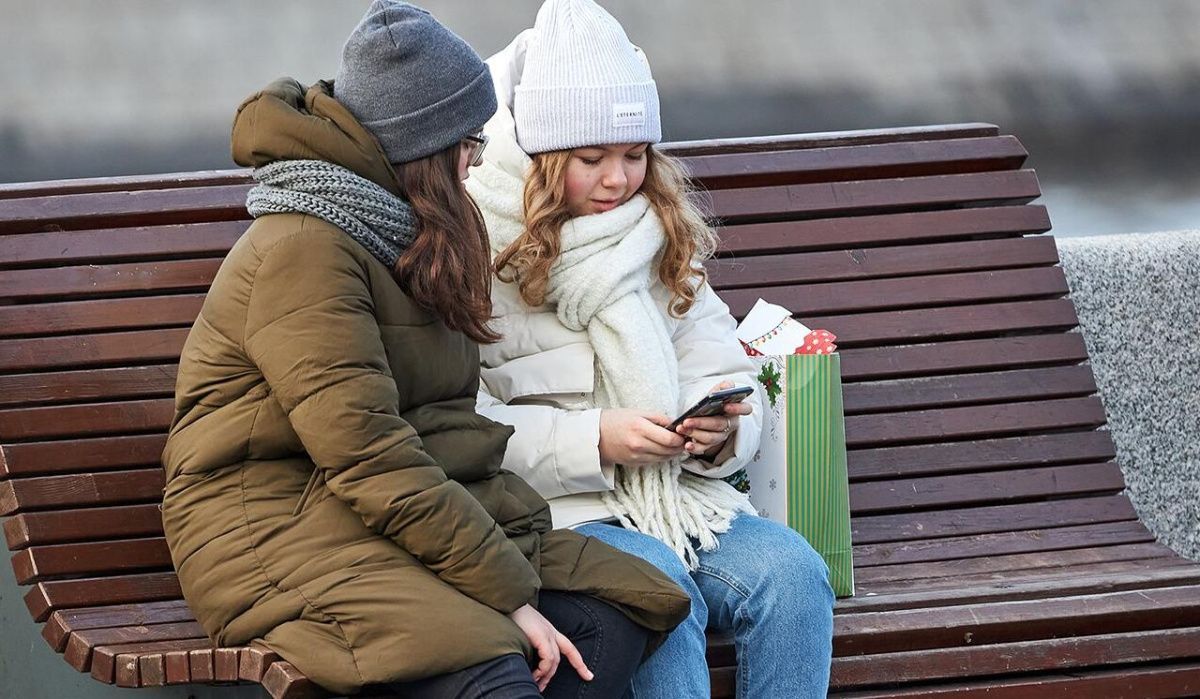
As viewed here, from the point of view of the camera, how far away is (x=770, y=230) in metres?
3.62

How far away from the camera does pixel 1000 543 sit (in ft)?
11.3

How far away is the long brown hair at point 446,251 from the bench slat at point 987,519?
1.21 m

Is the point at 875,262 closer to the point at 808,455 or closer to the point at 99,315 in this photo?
the point at 808,455

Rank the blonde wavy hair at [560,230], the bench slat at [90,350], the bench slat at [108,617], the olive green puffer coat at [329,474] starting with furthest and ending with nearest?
1. the bench slat at [90,350]
2. the blonde wavy hair at [560,230]
3. the bench slat at [108,617]
4. the olive green puffer coat at [329,474]

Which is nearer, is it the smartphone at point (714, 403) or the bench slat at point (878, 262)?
the smartphone at point (714, 403)

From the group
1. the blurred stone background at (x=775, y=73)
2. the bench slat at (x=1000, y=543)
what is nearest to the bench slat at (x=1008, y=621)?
the bench slat at (x=1000, y=543)

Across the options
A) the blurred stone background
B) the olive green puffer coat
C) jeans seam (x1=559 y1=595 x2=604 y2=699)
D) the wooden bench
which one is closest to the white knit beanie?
the olive green puffer coat

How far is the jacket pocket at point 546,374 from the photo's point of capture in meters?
2.94

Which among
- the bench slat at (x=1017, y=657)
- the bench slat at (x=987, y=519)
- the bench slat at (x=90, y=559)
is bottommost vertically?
the bench slat at (x=1017, y=657)

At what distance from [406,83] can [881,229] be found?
1497 mm

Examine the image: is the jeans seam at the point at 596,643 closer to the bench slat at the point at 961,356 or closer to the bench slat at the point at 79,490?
the bench slat at the point at 79,490

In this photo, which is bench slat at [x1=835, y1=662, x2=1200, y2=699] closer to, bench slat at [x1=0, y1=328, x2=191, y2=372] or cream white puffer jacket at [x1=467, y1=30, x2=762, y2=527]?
cream white puffer jacket at [x1=467, y1=30, x2=762, y2=527]

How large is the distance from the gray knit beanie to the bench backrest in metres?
0.89

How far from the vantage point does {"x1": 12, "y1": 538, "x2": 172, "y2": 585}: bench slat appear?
9.79ft
